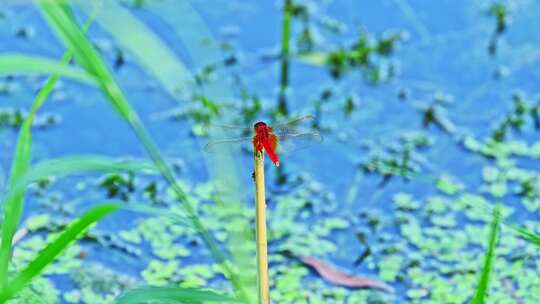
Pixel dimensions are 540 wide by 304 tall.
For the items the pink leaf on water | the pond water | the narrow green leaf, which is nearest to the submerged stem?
the pond water

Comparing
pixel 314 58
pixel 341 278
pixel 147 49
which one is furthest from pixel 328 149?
pixel 147 49

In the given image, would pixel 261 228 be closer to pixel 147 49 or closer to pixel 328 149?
pixel 147 49

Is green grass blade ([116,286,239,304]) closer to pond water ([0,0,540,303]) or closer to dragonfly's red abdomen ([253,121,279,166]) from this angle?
dragonfly's red abdomen ([253,121,279,166])

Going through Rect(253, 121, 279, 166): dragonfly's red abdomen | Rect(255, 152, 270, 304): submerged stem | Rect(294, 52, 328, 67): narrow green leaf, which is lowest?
Rect(255, 152, 270, 304): submerged stem

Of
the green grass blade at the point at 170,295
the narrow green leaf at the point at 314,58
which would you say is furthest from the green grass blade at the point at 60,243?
the narrow green leaf at the point at 314,58

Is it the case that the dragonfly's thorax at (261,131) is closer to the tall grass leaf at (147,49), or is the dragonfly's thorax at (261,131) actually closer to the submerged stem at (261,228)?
the submerged stem at (261,228)

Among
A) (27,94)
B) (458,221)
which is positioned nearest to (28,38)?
(27,94)
